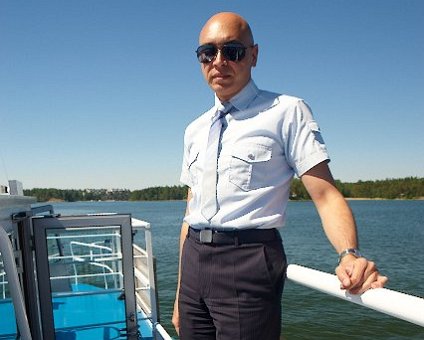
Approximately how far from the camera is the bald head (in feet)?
5.49

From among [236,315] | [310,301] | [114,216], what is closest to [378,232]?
[310,301]

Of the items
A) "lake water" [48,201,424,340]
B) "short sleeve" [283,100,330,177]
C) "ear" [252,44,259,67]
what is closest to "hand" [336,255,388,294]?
"short sleeve" [283,100,330,177]

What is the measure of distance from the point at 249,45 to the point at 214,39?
134mm

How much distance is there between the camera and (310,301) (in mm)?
13148

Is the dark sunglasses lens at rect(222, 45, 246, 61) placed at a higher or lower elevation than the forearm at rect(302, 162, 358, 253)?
higher

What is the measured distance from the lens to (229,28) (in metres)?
1.67

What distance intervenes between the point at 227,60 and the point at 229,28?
0.12 meters

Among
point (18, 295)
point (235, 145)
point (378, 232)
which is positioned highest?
point (235, 145)

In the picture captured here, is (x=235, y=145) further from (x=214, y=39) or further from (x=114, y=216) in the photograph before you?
(x=114, y=216)

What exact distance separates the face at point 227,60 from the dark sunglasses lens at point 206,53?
2 centimetres

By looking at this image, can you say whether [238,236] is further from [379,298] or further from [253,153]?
[379,298]

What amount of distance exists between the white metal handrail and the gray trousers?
180 mm

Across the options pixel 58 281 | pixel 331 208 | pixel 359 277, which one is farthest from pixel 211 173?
pixel 58 281

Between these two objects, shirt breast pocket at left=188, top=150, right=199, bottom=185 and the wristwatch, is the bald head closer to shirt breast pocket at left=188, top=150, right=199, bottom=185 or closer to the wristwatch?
shirt breast pocket at left=188, top=150, right=199, bottom=185
